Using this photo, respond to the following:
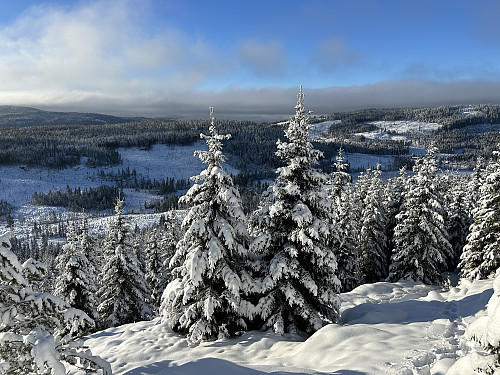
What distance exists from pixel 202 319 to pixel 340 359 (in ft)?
20.5

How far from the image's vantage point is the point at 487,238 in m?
20.6

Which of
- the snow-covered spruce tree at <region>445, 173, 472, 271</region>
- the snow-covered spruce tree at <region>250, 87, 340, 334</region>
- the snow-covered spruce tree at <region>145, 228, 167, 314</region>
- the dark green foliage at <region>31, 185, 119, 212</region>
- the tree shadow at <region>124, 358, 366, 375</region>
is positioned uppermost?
the snow-covered spruce tree at <region>250, 87, 340, 334</region>

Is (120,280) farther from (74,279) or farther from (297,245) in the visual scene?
(297,245)

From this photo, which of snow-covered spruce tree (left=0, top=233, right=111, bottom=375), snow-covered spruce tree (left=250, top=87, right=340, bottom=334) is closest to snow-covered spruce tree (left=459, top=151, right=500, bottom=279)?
snow-covered spruce tree (left=250, top=87, right=340, bottom=334)

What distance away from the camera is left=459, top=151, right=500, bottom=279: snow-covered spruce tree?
64.1 feet

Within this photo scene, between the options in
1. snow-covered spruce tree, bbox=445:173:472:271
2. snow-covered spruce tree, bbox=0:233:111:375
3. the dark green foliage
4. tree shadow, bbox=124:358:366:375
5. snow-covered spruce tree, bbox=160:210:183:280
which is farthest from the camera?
the dark green foliage

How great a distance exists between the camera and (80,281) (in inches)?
874

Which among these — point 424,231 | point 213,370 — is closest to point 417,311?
point 213,370

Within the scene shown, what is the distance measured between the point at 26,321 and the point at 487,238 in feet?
82.9

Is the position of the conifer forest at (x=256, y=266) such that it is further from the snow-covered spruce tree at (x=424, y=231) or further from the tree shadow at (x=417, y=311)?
the tree shadow at (x=417, y=311)

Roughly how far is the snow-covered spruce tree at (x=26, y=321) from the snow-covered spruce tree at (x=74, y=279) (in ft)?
61.4

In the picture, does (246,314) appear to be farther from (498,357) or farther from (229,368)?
(498,357)

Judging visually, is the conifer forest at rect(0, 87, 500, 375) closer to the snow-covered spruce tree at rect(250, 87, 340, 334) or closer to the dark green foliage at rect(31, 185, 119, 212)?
the snow-covered spruce tree at rect(250, 87, 340, 334)

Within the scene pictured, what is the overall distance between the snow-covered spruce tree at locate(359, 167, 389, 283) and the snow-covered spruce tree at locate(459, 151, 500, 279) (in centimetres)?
961
